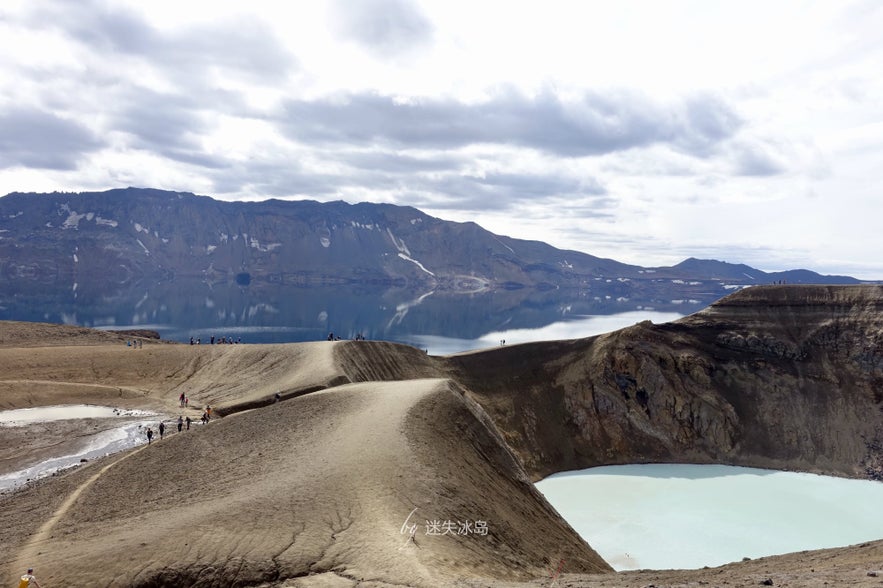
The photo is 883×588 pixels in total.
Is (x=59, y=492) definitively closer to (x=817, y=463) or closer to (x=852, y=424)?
(x=817, y=463)

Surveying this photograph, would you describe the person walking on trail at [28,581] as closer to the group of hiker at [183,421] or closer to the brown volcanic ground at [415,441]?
the brown volcanic ground at [415,441]

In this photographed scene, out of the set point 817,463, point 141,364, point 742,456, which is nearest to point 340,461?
point 141,364

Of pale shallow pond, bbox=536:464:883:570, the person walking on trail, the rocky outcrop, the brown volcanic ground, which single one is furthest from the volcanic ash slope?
the rocky outcrop

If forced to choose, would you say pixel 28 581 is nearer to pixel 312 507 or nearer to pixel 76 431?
pixel 312 507

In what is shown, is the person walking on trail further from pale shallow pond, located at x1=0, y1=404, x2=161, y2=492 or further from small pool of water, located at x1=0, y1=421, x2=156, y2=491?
pale shallow pond, located at x1=0, y1=404, x2=161, y2=492

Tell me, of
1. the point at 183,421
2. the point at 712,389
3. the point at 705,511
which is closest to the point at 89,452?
the point at 183,421

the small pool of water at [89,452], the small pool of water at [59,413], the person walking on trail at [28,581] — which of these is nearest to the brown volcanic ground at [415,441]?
the person walking on trail at [28,581]
